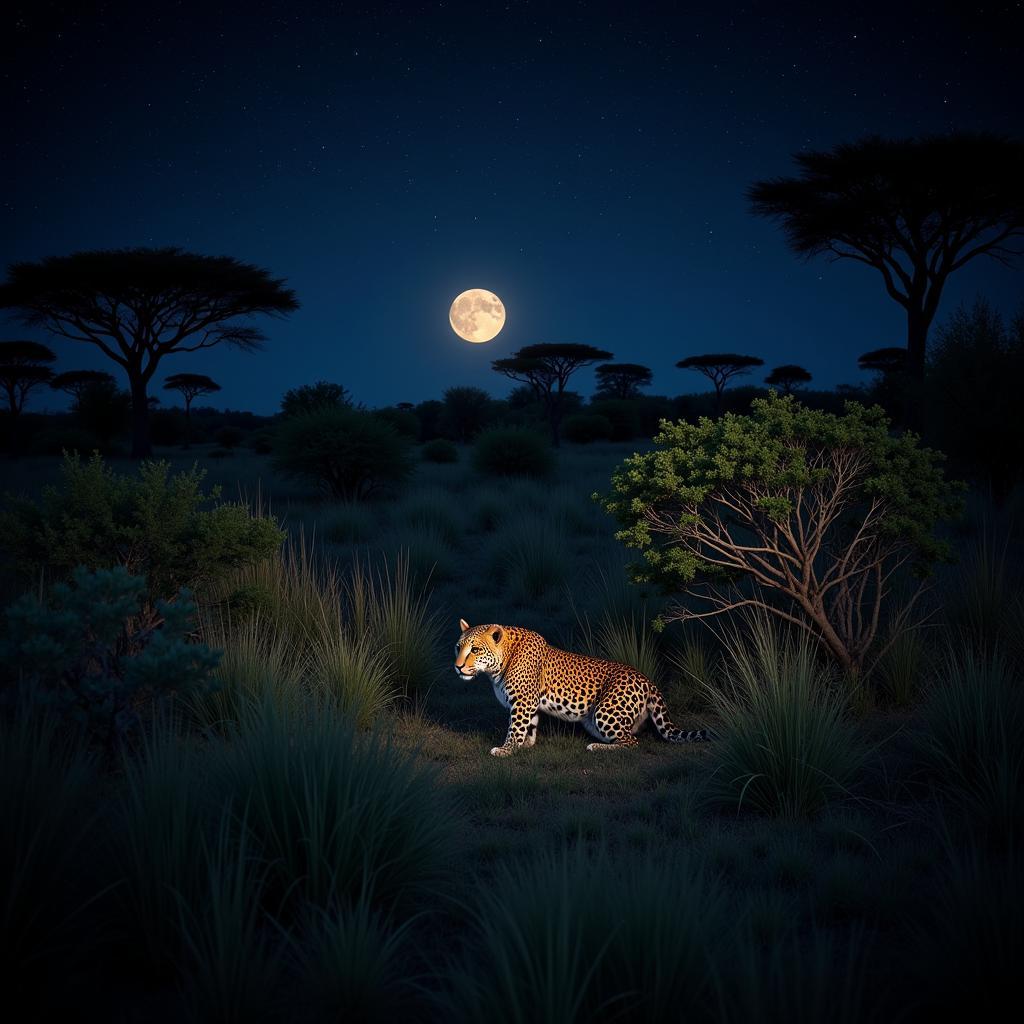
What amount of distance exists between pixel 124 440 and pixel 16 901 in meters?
43.2

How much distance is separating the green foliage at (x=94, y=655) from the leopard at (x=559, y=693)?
198cm

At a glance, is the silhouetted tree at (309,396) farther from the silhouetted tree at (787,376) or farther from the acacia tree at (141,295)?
the silhouetted tree at (787,376)

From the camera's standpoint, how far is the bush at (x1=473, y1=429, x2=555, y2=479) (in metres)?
19.8

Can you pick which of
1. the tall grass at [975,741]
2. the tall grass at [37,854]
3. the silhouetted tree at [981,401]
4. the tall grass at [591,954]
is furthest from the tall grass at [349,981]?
the silhouetted tree at [981,401]

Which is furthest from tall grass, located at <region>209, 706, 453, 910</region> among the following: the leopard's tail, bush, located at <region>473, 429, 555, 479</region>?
bush, located at <region>473, 429, 555, 479</region>

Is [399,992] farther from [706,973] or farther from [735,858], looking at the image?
[735,858]

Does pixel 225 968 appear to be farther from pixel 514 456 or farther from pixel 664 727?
pixel 514 456

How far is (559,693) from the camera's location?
5043 millimetres

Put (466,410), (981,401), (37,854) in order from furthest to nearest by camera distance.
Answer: (466,410)
(981,401)
(37,854)

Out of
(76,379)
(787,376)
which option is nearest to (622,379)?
(787,376)

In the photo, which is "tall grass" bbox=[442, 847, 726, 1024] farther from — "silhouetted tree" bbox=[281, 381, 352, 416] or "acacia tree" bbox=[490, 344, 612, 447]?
"acacia tree" bbox=[490, 344, 612, 447]

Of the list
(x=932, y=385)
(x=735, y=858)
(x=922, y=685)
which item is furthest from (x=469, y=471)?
(x=735, y=858)

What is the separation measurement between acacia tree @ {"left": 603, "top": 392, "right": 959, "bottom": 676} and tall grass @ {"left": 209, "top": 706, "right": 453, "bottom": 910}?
2948 millimetres

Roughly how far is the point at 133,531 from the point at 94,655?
7.78 ft
